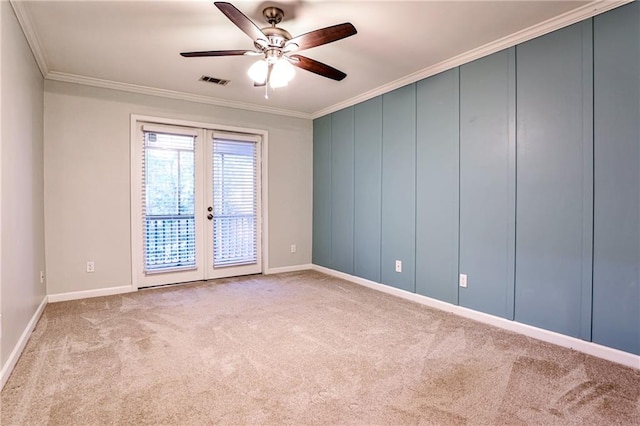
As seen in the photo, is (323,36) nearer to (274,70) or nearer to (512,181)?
(274,70)

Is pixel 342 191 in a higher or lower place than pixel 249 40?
lower

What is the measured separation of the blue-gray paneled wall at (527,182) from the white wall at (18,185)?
3411 mm

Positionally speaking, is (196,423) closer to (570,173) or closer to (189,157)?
(570,173)

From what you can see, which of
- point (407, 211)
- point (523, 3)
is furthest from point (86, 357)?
point (523, 3)

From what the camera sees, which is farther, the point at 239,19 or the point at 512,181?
the point at 512,181

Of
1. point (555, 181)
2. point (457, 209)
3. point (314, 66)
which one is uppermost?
point (314, 66)

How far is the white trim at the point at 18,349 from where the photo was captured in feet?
6.61

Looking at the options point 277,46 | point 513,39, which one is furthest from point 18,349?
point 513,39

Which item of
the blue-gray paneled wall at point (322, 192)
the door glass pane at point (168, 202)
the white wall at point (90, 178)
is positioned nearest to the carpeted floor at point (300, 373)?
the white wall at point (90, 178)

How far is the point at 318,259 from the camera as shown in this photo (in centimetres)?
535

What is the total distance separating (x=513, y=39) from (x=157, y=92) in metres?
3.85

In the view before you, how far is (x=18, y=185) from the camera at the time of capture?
249 centimetres

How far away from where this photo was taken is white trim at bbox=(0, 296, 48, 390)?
2.01 meters

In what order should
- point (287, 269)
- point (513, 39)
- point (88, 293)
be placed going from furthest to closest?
point (287, 269), point (88, 293), point (513, 39)
